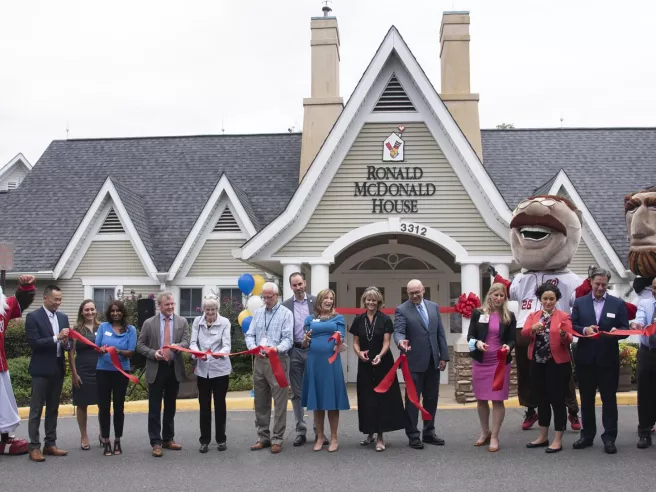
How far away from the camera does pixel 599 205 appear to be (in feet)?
57.2

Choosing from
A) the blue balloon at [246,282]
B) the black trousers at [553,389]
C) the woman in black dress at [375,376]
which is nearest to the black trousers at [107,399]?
the woman in black dress at [375,376]

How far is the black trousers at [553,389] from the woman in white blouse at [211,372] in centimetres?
336

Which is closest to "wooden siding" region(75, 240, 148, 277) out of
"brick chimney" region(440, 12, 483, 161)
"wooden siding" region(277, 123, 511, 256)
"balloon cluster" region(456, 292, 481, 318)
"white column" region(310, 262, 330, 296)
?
"wooden siding" region(277, 123, 511, 256)

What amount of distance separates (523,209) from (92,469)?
5.98 metres

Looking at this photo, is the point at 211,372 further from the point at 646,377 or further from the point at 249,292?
the point at 249,292

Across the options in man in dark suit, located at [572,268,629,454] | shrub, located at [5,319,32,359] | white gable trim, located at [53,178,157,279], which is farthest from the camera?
white gable trim, located at [53,178,157,279]

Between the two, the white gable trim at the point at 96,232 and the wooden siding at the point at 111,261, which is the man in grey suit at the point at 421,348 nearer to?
the white gable trim at the point at 96,232

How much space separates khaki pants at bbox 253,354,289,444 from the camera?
785 cm

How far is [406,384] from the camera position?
7816 millimetres

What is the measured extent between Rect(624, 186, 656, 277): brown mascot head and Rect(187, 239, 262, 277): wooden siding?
9817 millimetres

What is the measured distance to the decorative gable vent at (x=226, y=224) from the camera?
56.4 feet

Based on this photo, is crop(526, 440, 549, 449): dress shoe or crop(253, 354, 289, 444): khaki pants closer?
crop(526, 440, 549, 449): dress shoe

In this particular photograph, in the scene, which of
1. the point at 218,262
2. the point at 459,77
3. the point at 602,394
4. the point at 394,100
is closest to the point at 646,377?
the point at 602,394

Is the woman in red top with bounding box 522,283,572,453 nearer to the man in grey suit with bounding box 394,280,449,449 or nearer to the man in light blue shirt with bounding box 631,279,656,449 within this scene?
the man in light blue shirt with bounding box 631,279,656,449
